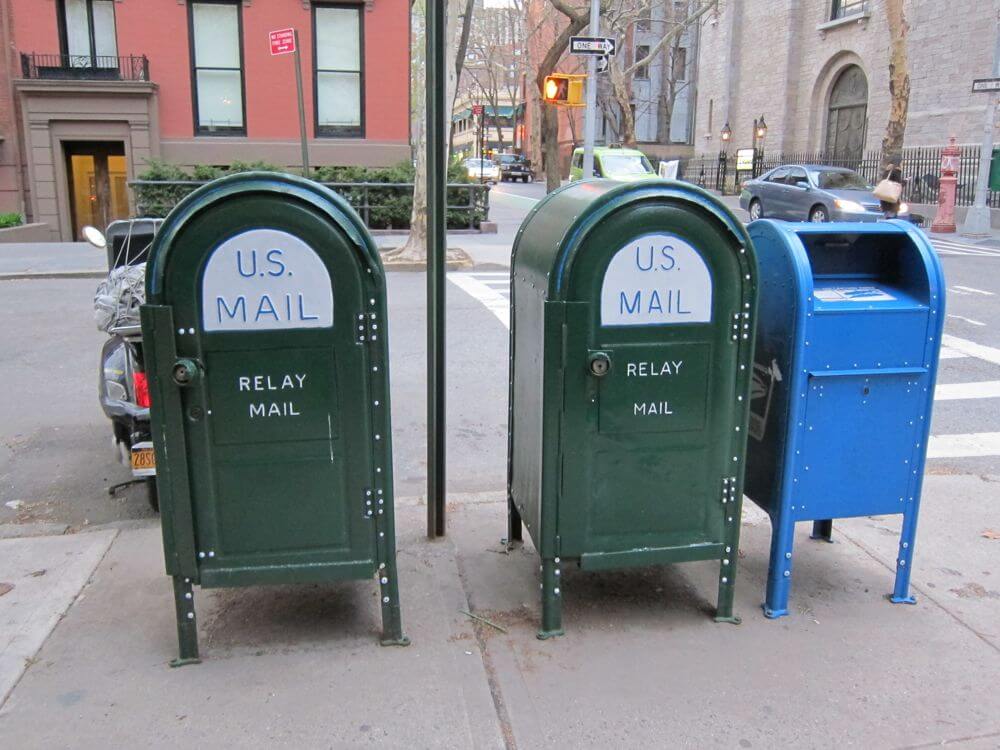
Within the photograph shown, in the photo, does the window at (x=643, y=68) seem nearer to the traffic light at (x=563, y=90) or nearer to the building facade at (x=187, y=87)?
the building facade at (x=187, y=87)

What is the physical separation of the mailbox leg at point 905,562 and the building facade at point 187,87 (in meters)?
18.2

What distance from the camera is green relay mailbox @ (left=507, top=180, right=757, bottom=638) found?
319cm

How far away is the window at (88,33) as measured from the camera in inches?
766

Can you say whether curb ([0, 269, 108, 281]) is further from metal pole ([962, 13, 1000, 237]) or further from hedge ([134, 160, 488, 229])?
metal pole ([962, 13, 1000, 237])

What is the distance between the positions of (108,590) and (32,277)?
37.7ft

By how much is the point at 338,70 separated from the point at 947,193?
15.5 metres

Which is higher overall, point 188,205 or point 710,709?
point 188,205

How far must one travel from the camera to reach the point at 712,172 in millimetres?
43062

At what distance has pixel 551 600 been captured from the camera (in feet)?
11.3

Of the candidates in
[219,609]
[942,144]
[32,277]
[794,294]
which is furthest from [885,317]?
[942,144]

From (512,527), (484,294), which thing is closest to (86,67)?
(484,294)

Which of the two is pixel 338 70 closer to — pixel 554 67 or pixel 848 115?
pixel 554 67

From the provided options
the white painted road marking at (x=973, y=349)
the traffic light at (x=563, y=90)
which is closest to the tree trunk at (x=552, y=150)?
the traffic light at (x=563, y=90)

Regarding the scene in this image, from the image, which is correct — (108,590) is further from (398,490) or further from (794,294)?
(794,294)
